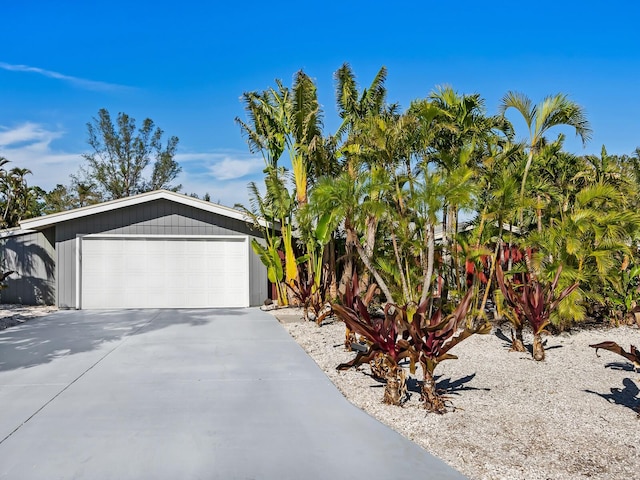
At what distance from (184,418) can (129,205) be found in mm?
10395

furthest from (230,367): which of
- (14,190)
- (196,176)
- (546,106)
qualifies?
(196,176)

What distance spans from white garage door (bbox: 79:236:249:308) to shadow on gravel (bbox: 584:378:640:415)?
1010cm

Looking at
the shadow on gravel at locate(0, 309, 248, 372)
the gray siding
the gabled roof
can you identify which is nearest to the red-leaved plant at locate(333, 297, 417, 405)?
the shadow on gravel at locate(0, 309, 248, 372)

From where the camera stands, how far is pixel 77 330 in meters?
9.59

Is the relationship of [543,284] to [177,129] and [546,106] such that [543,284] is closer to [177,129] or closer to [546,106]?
[546,106]

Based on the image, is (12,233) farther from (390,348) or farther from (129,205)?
(390,348)

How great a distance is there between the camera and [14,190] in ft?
79.7

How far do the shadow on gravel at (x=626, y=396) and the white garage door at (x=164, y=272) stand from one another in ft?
33.1

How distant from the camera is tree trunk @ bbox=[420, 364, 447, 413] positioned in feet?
14.8

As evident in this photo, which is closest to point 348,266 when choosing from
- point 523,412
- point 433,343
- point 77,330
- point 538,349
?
point 538,349

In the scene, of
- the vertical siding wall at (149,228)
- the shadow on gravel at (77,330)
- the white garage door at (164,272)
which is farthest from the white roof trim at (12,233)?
the shadow on gravel at (77,330)

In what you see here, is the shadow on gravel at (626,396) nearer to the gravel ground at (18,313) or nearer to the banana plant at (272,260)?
the banana plant at (272,260)

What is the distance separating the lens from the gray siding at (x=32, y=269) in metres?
14.5

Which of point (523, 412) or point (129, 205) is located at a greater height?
point (129, 205)
